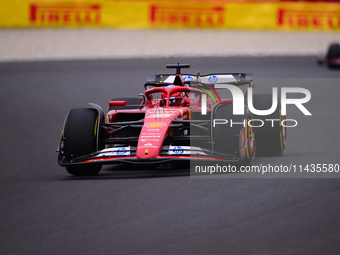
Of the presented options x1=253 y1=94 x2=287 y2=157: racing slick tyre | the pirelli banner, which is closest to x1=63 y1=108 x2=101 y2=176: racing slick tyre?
x1=253 y1=94 x2=287 y2=157: racing slick tyre

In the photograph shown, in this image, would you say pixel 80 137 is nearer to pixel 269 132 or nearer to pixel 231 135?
pixel 231 135

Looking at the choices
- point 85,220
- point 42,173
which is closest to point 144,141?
point 42,173

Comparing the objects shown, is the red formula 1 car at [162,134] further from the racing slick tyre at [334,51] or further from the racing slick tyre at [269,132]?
the racing slick tyre at [334,51]

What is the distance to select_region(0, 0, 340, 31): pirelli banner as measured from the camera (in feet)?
87.6

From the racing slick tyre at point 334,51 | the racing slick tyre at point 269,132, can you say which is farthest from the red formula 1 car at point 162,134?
the racing slick tyre at point 334,51

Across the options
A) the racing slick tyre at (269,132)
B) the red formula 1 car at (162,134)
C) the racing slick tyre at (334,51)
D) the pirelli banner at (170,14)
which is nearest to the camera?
the red formula 1 car at (162,134)

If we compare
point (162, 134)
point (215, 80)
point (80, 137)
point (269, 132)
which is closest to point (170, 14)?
point (215, 80)

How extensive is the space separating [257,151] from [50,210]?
415 cm

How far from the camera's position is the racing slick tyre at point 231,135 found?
7875 mm

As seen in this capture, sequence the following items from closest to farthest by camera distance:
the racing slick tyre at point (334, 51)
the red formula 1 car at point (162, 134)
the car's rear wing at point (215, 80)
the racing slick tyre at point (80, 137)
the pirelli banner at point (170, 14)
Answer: the red formula 1 car at point (162, 134), the racing slick tyre at point (80, 137), the car's rear wing at point (215, 80), the racing slick tyre at point (334, 51), the pirelli banner at point (170, 14)

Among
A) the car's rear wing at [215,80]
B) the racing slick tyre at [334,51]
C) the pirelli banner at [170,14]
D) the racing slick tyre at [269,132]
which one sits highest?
the pirelli banner at [170,14]

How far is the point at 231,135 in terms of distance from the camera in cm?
788

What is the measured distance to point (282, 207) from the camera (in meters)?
Answer: 5.83

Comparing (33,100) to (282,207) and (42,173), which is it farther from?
(282,207)
